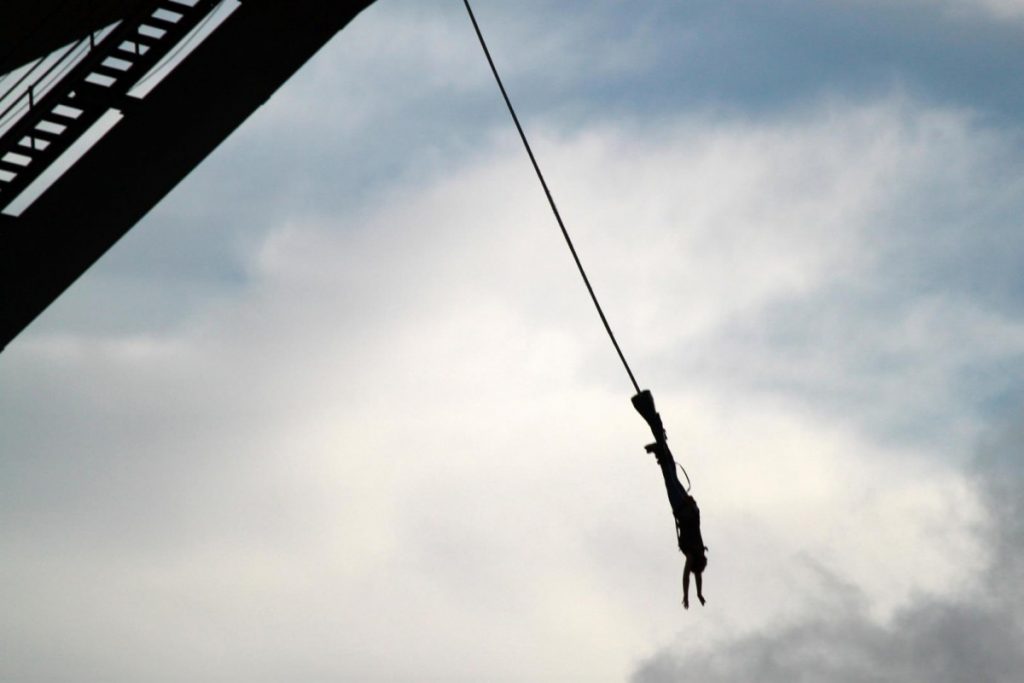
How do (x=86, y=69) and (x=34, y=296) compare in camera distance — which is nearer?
(x=86, y=69)

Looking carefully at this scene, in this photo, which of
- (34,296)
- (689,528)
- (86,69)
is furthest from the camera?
(34,296)

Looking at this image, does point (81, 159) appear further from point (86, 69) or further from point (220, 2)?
point (220, 2)

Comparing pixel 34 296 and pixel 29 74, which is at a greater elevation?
pixel 29 74

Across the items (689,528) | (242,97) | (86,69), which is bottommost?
(689,528)

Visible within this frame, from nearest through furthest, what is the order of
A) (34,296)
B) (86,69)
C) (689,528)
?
(689,528) < (86,69) < (34,296)

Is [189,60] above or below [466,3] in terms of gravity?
below

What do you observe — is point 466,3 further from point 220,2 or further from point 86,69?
point 86,69

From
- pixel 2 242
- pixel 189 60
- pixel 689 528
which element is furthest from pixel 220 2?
pixel 689 528

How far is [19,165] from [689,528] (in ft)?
18.6

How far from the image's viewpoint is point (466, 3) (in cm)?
923

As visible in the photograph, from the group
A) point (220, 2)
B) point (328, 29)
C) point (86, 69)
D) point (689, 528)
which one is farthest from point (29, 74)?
point (689, 528)

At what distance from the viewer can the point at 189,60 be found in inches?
360

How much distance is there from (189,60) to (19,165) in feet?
4.96

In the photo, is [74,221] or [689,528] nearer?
[689,528]
